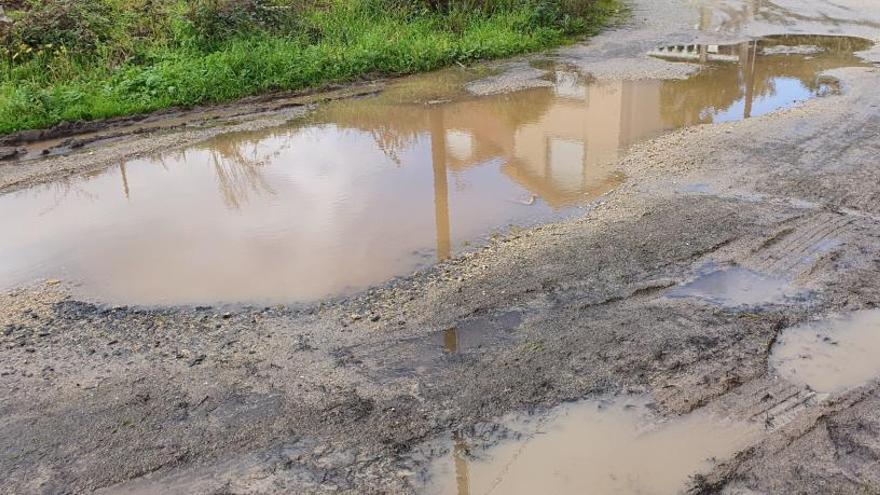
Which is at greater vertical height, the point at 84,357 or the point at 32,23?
the point at 32,23

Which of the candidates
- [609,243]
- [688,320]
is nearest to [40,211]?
[609,243]

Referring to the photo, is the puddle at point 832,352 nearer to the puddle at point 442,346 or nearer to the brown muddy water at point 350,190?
the puddle at point 442,346

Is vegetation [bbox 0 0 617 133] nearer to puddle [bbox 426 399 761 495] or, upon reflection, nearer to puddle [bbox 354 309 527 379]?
puddle [bbox 354 309 527 379]

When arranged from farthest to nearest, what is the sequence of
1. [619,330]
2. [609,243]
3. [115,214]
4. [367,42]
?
[367,42], [115,214], [609,243], [619,330]

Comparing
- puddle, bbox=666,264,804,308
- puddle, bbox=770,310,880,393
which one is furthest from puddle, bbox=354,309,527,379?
puddle, bbox=770,310,880,393

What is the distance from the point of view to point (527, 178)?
662 centimetres

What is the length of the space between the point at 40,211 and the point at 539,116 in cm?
545

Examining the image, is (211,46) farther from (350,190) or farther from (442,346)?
(442,346)

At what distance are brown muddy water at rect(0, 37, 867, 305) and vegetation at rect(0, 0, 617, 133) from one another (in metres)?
1.29

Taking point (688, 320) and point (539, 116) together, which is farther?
point (539, 116)

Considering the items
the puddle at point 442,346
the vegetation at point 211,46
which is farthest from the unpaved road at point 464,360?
the vegetation at point 211,46

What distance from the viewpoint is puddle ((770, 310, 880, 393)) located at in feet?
11.7

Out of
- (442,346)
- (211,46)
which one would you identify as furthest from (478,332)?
(211,46)

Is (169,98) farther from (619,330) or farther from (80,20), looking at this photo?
(619,330)
